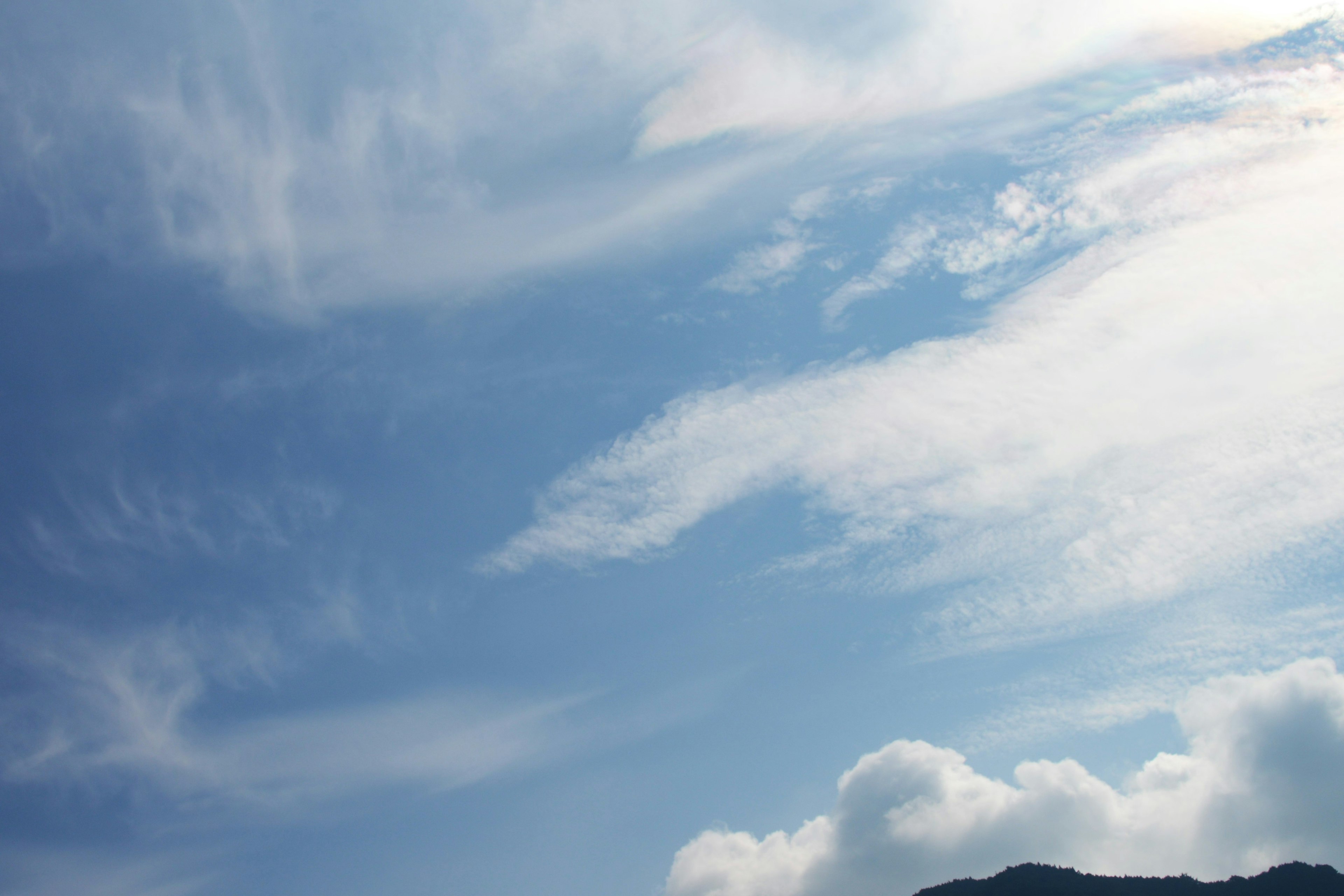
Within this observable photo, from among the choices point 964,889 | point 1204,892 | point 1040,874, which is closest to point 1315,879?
point 1204,892

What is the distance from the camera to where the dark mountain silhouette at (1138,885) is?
151 m

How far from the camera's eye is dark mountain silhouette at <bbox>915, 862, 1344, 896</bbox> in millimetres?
151000

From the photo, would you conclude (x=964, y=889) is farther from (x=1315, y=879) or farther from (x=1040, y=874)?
(x=1315, y=879)

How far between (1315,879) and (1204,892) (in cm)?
1878

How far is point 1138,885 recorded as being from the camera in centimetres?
16938

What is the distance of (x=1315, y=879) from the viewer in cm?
15088

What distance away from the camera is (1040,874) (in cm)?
17438

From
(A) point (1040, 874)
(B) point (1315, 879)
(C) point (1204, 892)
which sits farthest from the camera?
(A) point (1040, 874)

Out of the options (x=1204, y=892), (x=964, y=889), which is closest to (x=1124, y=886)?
(x=1204, y=892)

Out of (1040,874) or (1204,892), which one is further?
(1040,874)

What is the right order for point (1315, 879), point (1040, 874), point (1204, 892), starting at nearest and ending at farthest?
point (1315, 879) < point (1204, 892) < point (1040, 874)

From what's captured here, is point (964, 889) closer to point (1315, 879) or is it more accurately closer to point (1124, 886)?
point (1124, 886)

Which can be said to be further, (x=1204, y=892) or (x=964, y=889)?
(x=964, y=889)

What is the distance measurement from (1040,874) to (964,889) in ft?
52.2
